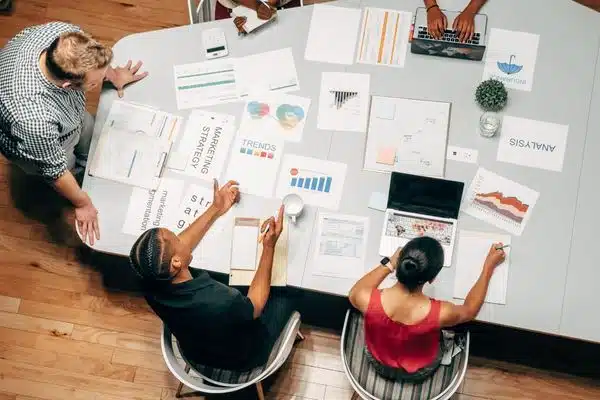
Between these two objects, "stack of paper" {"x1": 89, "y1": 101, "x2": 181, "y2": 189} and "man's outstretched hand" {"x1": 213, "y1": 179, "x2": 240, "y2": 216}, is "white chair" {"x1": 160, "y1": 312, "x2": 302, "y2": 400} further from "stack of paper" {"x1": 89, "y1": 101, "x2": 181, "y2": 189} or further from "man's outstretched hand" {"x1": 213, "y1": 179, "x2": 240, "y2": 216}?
"stack of paper" {"x1": 89, "y1": 101, "x2": 181, "y2": 189}

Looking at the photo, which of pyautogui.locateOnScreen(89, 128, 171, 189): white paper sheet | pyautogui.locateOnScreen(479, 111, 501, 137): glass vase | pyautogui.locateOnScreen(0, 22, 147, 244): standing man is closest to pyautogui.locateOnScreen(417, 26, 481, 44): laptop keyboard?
pyautogui.locateOnScreen(479, 111, 501, 137): glass vase

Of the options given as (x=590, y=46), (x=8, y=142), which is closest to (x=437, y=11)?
(x=590, y=46)

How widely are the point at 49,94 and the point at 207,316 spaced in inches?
43.3

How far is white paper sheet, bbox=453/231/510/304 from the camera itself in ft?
8.14

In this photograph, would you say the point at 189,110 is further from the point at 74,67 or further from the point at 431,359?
the point at 431,359

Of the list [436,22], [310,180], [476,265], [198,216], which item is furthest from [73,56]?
[476,265]

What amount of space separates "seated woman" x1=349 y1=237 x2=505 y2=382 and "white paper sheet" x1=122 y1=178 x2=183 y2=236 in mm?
861

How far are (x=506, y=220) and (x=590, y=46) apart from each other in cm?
89

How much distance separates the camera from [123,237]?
8.80 feet

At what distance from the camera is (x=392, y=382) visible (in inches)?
102

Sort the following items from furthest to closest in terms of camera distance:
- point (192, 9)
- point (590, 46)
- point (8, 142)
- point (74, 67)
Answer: point (192, 9) < point (590, 46) < point (8, 142) < point (74, 67)

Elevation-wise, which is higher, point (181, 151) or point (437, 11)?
point (437, 11)

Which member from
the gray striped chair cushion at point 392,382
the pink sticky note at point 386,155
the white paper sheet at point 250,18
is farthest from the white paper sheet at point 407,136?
the gray striped chair cushion at point 392,382

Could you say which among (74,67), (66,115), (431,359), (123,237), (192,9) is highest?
(192,9)
